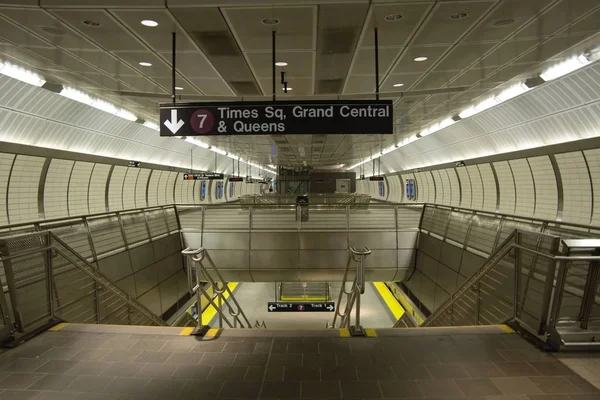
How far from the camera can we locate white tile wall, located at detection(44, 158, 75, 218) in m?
11.1

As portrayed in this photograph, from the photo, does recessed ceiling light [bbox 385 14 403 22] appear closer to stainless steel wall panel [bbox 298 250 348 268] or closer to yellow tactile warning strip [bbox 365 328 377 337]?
yellow tactile warning strip [bbox 365 328 377 337]

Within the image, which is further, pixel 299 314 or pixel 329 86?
pixel 299 314

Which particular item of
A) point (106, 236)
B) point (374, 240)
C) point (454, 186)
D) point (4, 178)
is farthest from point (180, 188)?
point (454, 186)

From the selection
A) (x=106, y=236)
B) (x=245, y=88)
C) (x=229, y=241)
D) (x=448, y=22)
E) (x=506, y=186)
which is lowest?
(x=229, y=241)

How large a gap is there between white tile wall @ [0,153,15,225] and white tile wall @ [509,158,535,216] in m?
14.8

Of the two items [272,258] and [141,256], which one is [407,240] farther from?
[141,256]

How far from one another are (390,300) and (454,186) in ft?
22.4

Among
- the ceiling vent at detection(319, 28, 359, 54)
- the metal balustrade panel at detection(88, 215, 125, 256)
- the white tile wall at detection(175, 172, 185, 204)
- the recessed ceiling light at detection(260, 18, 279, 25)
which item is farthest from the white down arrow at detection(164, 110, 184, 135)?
the white tile wall at detection(175, 172, 185, 204)

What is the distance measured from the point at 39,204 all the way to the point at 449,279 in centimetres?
1259

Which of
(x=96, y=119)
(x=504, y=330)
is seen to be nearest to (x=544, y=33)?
(x=504, y=330)

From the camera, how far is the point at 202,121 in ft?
15.9

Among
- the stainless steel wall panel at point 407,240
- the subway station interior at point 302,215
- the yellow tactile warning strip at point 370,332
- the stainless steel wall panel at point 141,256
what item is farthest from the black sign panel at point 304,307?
the yellow tactile warning strip at point 370,332

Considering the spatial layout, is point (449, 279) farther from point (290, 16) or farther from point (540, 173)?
point (290, 16)

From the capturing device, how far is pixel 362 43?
524 centimetres
